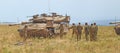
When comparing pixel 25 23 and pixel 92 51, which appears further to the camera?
pixel 25 23

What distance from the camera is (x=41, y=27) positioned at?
98.4ft

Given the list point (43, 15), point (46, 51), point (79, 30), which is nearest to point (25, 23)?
point (43, 15)

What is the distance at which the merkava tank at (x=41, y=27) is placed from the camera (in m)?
29.7

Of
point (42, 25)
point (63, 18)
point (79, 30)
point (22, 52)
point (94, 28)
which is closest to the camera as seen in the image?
point (22, 52)

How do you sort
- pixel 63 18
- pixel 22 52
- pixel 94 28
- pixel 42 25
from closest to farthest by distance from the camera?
pixel 22 52
pixel 94 28
pixel 42 25
pixel 63 18

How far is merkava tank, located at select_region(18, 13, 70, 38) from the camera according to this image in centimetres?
2972

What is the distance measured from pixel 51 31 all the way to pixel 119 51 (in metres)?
12.2

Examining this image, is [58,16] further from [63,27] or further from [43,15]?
[63,27]

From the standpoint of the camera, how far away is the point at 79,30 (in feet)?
93.4

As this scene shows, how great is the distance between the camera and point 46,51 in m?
19.0

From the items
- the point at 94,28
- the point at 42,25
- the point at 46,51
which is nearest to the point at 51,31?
the point at 42,25

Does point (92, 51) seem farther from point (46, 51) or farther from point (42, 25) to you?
point (42, 25)

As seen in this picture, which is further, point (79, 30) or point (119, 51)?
point (79, 30)

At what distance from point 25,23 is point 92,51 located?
14059 mm
